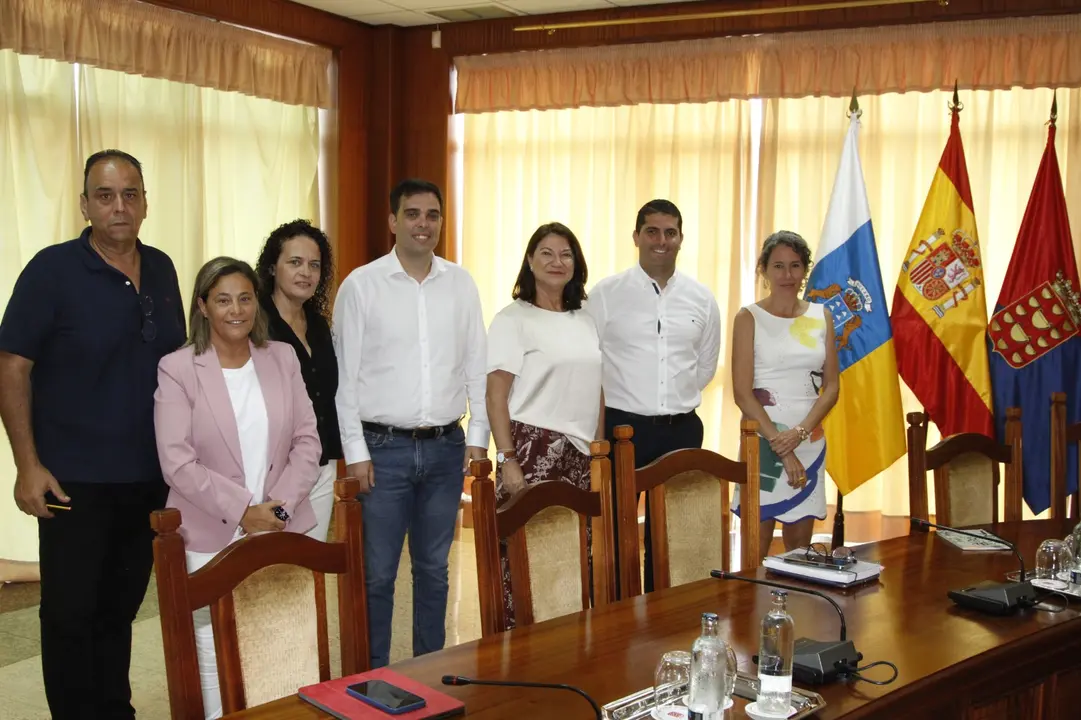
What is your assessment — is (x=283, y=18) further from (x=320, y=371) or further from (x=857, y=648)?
(x=857, y=648)

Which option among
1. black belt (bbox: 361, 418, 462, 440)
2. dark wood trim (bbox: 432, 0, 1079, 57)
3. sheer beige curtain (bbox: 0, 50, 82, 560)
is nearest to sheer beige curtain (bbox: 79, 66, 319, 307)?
sheer beige curtain (bbox: 0, 50, 82, 560)

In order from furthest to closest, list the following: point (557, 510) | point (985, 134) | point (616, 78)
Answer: point (616, 78)
point (985, 134)
point (557, 510)

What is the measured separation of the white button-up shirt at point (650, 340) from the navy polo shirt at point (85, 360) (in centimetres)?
148

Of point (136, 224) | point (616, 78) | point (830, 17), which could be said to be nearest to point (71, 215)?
point (136, 224)

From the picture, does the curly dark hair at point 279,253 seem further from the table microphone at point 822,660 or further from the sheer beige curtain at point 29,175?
the sheer beige curtain at point 29,175

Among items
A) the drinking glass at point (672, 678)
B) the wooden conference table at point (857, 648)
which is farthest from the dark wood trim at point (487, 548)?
the drinking glass at point (672, 678)

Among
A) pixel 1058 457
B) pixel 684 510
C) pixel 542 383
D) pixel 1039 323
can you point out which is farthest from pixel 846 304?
pixel 684 510

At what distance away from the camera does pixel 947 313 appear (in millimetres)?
4473

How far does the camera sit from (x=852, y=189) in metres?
4.54

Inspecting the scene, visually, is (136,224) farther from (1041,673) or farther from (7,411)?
(1041,673)

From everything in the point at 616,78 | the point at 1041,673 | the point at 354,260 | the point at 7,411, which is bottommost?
the point at 1041,673

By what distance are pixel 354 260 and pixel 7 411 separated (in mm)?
3433

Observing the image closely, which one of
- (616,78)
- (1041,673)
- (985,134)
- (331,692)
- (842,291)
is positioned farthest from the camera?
(616,78)

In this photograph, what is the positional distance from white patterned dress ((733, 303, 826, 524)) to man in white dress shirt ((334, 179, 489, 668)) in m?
1.12
